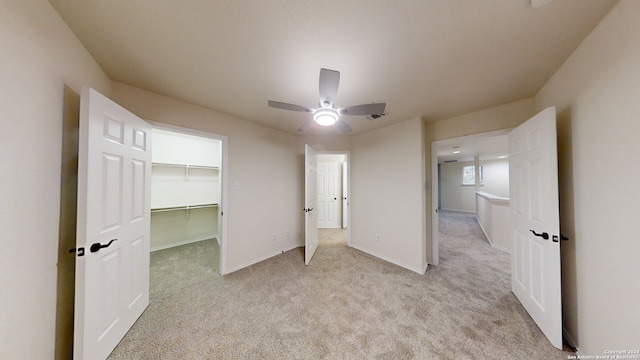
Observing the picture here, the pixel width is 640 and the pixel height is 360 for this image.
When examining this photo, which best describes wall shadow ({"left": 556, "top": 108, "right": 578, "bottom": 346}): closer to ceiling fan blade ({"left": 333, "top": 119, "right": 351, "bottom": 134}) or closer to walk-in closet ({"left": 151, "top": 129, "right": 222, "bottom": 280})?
ceiling fan blade ({"left": 333, "top": 119, "right": 351, "bottom": 134})

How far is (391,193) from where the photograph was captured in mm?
3045

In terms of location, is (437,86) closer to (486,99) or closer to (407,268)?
(486,99)

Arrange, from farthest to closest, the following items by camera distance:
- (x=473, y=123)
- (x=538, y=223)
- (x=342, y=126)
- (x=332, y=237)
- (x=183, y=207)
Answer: (x=332, y=237) < (x=183, y=207) < (x=473, y=123) < (x=342, y=126) < (x=538, y=223)

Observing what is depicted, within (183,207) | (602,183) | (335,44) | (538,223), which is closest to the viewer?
(602,183)

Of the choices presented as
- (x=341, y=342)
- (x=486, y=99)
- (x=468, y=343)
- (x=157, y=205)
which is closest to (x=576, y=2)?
(x=486, y=99)

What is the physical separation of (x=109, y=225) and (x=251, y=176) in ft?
5.53

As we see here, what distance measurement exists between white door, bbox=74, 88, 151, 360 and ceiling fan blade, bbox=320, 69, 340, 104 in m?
1.54

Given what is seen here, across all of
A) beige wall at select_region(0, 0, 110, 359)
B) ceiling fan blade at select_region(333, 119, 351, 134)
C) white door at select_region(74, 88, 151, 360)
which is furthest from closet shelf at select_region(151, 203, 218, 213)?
ceiling fan blade at select_region(333, 119, 351, 134)

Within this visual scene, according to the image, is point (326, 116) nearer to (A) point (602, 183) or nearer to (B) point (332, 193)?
(A) point (602, 183)

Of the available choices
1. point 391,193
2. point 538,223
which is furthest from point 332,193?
point 538,223

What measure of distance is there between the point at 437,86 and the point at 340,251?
2.87 metres

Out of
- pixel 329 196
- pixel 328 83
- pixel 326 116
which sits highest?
pixel 328 83

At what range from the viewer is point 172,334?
1.58 metres

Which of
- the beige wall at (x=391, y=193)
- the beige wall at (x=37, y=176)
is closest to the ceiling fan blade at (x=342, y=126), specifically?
the beige wall at (x=391, y=193)
